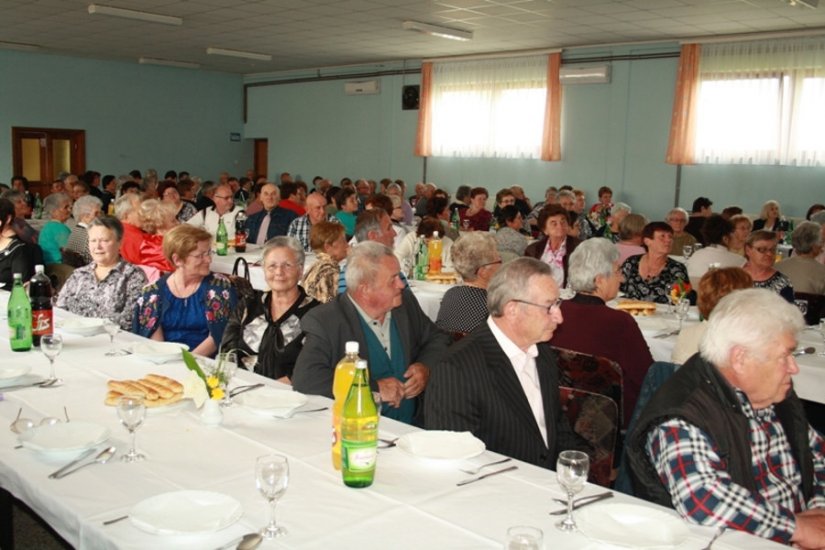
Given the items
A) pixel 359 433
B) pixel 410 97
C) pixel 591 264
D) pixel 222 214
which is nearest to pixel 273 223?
pixel 222 214

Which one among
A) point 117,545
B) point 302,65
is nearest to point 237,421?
point 117,545

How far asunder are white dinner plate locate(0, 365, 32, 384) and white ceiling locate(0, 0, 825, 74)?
7415 mm

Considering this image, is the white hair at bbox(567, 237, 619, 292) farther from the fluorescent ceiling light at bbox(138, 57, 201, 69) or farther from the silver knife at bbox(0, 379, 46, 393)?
the fluorescent ceiling light at bbox(138, 57, 201, 69)

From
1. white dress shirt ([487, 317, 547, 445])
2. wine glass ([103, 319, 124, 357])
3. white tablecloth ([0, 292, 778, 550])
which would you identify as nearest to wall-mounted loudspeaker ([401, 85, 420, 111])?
wine glass ([103, 319, 124, 357])

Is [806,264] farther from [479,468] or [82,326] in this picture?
[82,326]

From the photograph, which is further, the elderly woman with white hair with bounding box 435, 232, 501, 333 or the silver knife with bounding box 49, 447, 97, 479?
the elderly woman with white hair with bounding box 435, 232, 501, 333

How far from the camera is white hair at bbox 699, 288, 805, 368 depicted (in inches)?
85.4

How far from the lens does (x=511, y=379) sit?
2.66 meters

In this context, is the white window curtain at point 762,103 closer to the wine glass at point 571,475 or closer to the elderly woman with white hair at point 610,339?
the elderly woman with white hair at point 610,339

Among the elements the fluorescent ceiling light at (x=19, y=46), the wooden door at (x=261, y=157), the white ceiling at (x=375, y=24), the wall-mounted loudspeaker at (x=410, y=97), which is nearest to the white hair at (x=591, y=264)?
the white ceiling at (x=375, y=24)

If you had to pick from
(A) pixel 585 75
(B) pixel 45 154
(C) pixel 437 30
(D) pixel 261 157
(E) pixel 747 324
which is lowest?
(E) pixel 747 324

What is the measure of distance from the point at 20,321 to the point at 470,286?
7.08 ft

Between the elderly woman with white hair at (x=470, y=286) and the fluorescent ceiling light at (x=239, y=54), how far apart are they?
34.5ft

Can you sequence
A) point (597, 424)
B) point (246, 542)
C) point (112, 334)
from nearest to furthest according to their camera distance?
point (246, 542) → point (597, 424) → point (112, 334)
